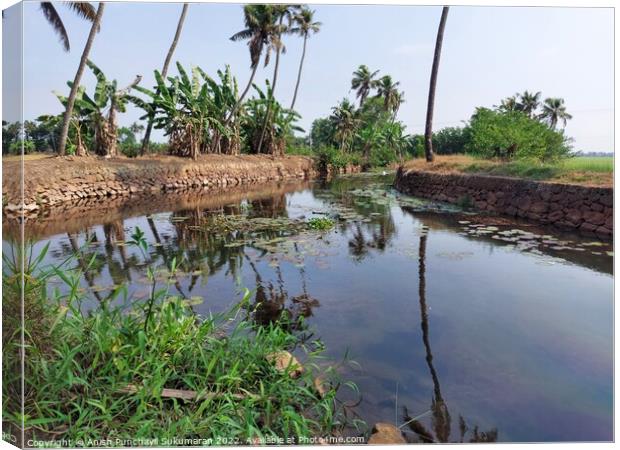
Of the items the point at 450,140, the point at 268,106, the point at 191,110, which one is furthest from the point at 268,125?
the point at 450,140

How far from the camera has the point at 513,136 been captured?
10602 millimetres

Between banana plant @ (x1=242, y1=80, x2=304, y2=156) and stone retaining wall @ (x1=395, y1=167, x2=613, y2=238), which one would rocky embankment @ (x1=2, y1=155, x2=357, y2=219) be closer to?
banana plant @ (x1=242, y1=80, x2=304, y2=156)

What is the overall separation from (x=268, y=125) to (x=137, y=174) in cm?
807

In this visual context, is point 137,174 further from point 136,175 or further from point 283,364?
point 283,364

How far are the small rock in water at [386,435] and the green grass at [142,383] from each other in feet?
0.72

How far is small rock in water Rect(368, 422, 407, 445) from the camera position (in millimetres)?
1885

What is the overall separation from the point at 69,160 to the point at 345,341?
1091cm

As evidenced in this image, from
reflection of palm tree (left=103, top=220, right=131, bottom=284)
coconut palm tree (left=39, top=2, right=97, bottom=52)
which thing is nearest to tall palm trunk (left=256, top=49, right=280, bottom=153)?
reflection of palm tree (left=103, top=220, right=131, bottom=284)

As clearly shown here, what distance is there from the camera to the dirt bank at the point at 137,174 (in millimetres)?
10073

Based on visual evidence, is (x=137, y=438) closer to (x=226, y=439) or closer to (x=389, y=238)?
(x=226, y=439)

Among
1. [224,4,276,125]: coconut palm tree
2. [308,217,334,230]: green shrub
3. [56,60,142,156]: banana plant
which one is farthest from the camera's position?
[224,4,276,125]: coconut palm tree

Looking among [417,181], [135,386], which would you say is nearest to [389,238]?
[135,386]

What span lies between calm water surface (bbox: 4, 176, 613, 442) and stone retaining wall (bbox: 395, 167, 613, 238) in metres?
0.59

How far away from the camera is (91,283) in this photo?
14.4 feet
